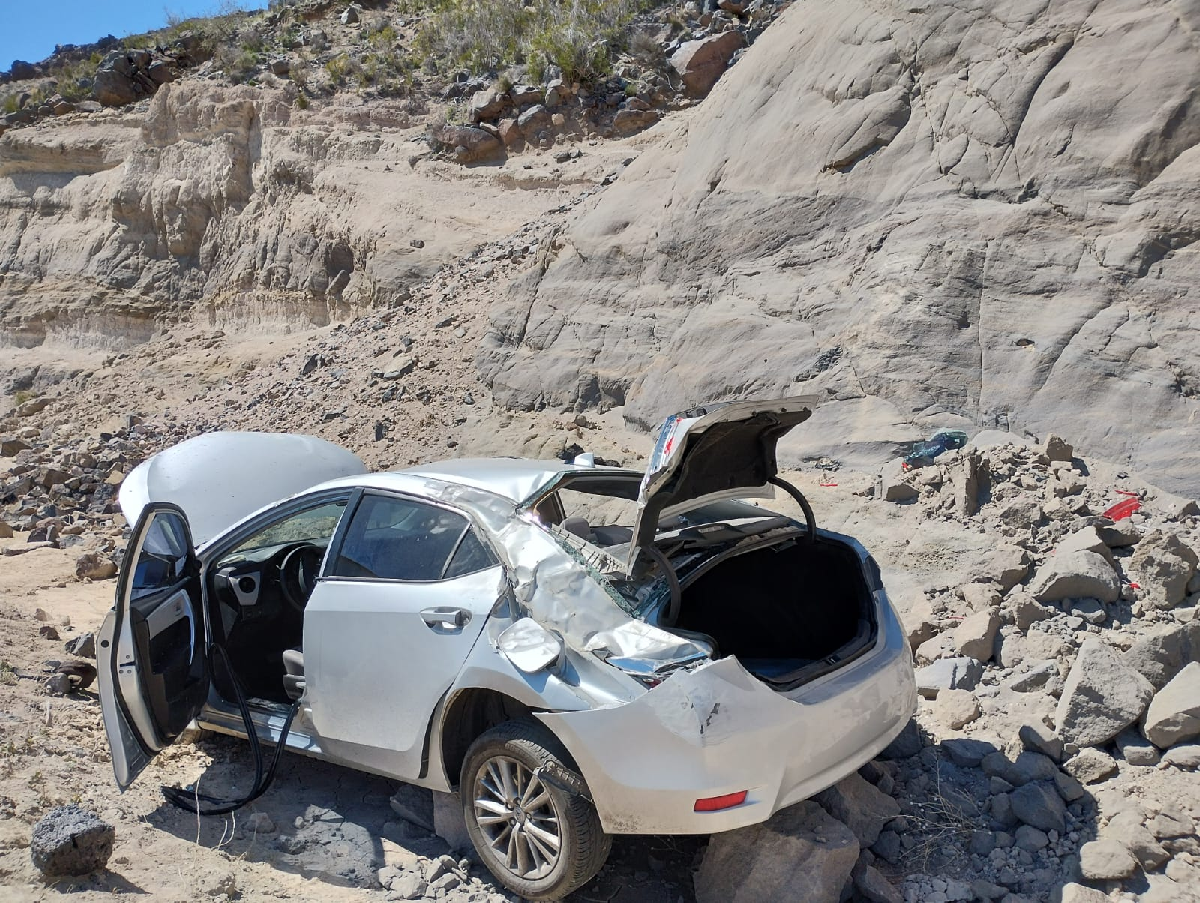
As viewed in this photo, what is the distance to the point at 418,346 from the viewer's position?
12.6m

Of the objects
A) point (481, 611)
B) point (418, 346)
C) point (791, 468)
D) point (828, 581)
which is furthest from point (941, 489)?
point (418, 346)

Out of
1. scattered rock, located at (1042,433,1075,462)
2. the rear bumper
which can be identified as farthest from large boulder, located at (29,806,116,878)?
scattered rock, located at (1042,433,1075,462)

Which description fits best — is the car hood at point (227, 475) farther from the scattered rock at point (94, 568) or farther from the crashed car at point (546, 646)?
the scattered rock at point (94, 568)

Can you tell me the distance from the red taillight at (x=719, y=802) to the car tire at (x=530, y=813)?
39cm

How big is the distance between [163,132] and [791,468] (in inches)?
784

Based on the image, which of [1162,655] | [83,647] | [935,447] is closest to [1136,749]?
[1162,655]

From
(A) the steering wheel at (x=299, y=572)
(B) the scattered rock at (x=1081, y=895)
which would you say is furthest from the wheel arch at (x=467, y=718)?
(B) the scattered rock at (x=1081, y=895)

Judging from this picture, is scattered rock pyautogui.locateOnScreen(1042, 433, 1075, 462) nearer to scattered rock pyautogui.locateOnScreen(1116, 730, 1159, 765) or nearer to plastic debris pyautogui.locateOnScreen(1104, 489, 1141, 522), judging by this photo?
plastic debris pyautogui.locateOnScreen(1104, 489, 1141, 522)

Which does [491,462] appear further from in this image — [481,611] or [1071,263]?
[1071,263]

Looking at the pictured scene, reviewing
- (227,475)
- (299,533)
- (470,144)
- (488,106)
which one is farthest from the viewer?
(488,106)

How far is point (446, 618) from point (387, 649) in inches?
14.6

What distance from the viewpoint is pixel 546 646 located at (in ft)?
11.1

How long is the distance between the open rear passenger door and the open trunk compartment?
2.12 metres

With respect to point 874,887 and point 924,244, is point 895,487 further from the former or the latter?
point 874,887
